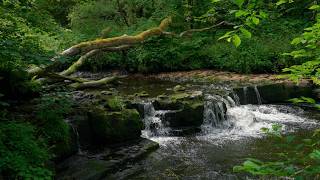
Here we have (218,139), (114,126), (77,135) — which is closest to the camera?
(77,135)

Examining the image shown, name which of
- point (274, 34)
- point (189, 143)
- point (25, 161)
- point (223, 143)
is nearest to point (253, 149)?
point (223, 143)

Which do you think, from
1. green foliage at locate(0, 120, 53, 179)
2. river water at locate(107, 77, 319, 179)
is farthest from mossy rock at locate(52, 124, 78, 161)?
green foliage at locate(0, 120, 53, 179)

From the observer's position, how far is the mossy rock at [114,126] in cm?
891

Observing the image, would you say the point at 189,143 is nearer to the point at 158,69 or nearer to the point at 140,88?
the point at 140,88

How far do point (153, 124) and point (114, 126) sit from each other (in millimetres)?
1916

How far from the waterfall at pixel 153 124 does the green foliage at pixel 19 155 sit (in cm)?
552

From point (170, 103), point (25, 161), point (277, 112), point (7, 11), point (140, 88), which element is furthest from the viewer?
point (140, 88)

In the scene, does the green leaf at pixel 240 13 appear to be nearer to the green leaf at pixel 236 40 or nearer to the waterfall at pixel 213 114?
the green leaf at pixel 236 40

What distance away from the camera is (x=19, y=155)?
4785 mm

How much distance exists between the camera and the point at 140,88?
14.1 metres

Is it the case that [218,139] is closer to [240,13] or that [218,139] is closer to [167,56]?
[240,13]

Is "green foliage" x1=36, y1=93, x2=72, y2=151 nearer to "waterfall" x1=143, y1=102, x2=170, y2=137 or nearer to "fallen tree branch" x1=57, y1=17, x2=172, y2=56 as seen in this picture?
"waterfall" x1=143, y1=102, x2=170, y2=137

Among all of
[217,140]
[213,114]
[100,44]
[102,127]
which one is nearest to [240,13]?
[102,127]

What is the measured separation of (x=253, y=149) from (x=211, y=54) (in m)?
9.34
